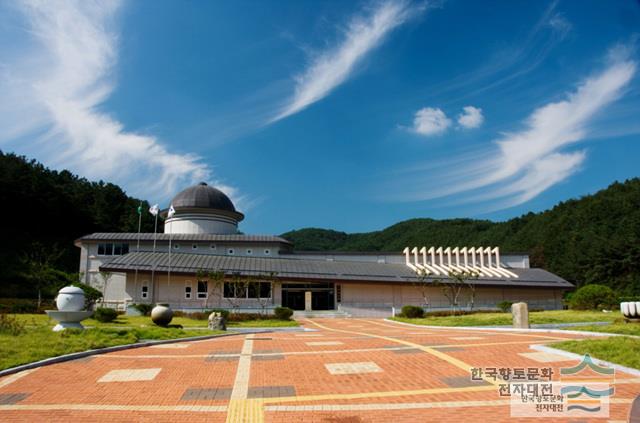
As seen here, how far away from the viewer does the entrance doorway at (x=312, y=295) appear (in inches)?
1745

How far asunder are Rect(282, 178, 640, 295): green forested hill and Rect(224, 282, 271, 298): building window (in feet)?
151

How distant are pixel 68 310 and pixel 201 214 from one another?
33.1 m

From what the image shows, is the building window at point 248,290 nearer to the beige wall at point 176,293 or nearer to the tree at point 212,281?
the beige wall at point 176,293

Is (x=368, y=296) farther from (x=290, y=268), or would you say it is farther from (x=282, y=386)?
(x=282, y=386)

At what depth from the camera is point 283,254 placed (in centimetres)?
A: 4950

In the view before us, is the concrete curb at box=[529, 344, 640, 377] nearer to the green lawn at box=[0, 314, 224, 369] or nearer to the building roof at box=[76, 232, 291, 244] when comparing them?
the green lawn at box=[0, 314, 224, 369]

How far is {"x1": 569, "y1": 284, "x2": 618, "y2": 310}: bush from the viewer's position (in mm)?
35759

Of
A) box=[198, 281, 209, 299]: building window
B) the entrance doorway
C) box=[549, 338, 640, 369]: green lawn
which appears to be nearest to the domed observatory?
box=[198, 281, 209, 299]: building window

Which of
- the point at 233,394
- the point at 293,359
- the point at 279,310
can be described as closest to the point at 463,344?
the point at 293,359

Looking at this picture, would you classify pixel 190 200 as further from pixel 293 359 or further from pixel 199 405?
pixel 199 405

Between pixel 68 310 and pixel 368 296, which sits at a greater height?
pixel 68 310

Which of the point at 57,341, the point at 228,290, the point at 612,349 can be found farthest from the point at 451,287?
the point at 57,341

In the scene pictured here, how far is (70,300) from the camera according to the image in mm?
18156

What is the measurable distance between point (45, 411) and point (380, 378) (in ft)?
20.6
